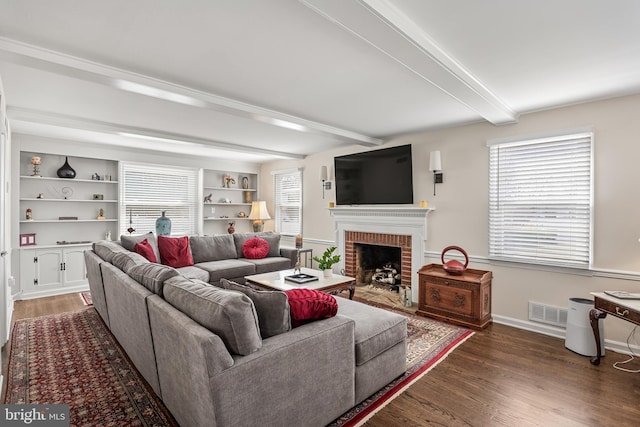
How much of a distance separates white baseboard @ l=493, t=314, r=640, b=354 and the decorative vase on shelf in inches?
209

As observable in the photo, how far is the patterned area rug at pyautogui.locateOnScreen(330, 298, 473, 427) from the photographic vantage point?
6.89 ft

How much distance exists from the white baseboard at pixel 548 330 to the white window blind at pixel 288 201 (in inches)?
150

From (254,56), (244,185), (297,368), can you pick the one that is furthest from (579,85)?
(244,185)

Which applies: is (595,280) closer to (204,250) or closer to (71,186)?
(204,250)

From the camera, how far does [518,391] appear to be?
2402mm

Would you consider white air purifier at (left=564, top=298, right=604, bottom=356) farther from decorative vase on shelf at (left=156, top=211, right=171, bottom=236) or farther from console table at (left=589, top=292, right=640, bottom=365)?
decorative vase on shelf at (left=156, top=211, right=171, bottom=236)

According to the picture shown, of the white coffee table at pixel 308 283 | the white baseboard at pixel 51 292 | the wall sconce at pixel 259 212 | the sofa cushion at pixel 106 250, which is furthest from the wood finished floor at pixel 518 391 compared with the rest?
the white baseboard at pixel 51 292

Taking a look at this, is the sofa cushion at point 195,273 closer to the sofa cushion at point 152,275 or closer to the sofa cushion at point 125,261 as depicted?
the sofa cushion at point 125,261

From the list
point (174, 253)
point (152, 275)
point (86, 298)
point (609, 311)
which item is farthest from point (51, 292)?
point (609, 311)

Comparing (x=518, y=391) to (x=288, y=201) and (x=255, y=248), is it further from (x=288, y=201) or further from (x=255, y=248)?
(x=288, y=201)

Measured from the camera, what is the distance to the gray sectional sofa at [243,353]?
1535mm

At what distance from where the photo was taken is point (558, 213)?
136 inches

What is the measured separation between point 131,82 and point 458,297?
3.83m

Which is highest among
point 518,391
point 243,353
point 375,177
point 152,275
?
point 375,177
